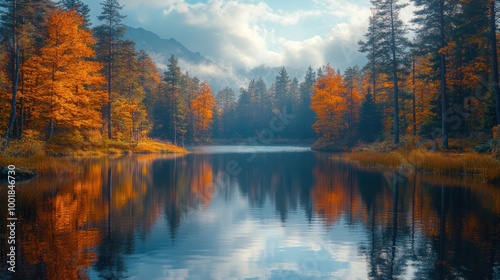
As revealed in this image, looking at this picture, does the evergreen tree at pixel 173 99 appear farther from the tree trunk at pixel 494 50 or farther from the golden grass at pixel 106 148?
the tree trunk at pixel 494 50

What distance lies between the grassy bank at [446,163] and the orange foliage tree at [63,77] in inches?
1180

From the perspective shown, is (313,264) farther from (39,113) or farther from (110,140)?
(110,140)

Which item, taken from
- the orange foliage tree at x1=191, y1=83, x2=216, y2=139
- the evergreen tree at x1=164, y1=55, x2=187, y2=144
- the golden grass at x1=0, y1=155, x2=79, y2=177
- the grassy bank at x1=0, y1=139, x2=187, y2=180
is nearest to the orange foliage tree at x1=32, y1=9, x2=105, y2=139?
the grassy bank at x1=0, y1=139, x2=187, y2=180

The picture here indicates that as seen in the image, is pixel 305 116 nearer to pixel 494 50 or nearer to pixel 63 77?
pixel 63 77

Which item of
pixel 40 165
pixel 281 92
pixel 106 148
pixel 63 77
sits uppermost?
pixel 281 92

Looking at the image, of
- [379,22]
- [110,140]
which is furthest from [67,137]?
[379,22]

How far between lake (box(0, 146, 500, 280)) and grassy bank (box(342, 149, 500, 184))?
143cm

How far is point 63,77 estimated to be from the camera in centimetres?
4119

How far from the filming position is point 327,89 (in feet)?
228

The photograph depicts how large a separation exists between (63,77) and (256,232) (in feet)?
117

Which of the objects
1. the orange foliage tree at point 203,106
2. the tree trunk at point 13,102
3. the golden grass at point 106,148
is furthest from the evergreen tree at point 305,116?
the tree trunk at point 13,102

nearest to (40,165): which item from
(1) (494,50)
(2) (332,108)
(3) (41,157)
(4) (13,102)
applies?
(3) (41,157)

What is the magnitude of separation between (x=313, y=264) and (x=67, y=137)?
38973 millimetres

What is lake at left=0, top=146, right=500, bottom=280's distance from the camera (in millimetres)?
8641
